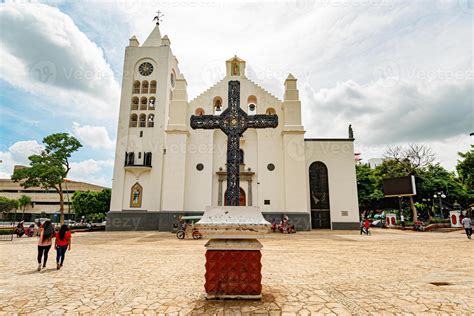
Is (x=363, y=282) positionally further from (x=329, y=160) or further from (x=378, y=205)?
(x=378, y=205)

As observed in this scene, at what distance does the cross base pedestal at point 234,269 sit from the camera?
4.14 meters

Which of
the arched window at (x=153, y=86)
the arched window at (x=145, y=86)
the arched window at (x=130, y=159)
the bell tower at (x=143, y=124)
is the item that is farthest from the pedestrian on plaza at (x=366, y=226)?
the arched window at (x=145, y=86)

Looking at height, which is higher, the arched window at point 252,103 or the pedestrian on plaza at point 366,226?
the arched window at point 252,103

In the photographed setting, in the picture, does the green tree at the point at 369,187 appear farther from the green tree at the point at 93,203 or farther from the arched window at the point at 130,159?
the green tree at the point at 93,203

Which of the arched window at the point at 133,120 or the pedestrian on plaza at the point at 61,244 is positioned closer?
the pedestrian on plaza at the point at 61,244

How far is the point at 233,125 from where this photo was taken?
5.87 metres

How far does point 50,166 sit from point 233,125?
28907mm

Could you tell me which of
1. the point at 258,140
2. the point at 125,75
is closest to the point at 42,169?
the point at 125,75

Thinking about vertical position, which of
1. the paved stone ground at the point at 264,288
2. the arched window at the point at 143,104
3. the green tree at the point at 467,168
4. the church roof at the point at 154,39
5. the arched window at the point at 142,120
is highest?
the church roof at the point at 154,39

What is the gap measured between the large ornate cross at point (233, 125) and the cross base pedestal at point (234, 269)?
1160 mm

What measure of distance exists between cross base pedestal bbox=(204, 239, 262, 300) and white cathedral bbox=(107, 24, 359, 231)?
1853 centimetres

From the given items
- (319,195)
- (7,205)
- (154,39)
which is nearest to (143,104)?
(154,39)

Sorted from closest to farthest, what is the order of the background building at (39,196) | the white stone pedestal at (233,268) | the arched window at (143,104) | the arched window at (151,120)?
the white stone pedestal at (233,268) → the arched window at (151,120) → the arched window at (143,104) → the background building at (39,196)

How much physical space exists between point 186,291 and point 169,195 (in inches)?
716
